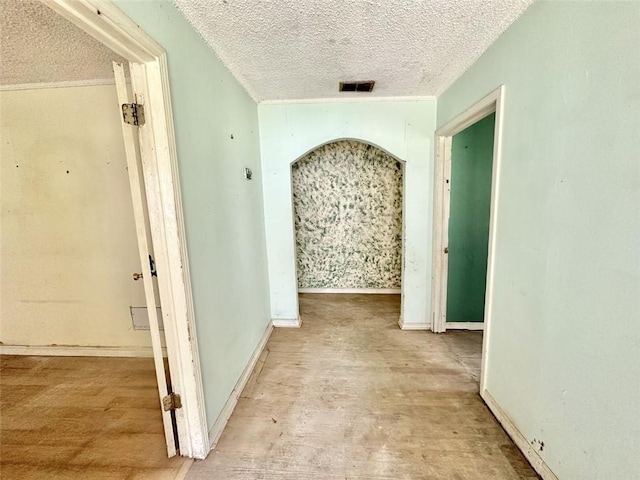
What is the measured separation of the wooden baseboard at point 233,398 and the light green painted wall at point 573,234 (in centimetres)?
173

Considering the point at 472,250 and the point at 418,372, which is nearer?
the point at 418,372

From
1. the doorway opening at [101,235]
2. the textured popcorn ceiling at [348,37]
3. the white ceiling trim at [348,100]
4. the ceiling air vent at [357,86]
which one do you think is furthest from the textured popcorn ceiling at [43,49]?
the ceiling air vent at [357,86]

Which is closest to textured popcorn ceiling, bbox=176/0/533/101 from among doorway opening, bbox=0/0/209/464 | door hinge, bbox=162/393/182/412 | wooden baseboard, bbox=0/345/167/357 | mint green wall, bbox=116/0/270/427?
mint green wall, bbox=116/0/270/427

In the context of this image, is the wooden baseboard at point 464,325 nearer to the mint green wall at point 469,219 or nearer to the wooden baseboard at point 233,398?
the mint green wall at point 469,219

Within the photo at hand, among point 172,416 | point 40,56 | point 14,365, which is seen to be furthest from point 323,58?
point 14,365

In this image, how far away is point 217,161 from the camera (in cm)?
171

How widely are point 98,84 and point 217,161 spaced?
144 cm

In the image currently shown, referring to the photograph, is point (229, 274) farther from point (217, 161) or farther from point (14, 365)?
point (14, 365)

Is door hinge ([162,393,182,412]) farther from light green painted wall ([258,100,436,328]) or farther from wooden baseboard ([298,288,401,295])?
wooden baseboard ([298,288,401,295])

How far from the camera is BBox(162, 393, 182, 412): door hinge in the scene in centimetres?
138

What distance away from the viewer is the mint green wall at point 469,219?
2.60 meters

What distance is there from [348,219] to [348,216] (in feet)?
0.15

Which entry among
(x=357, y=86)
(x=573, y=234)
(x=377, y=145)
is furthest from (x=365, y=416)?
(x=357, y=86)

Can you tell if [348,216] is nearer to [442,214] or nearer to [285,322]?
[442,214]
